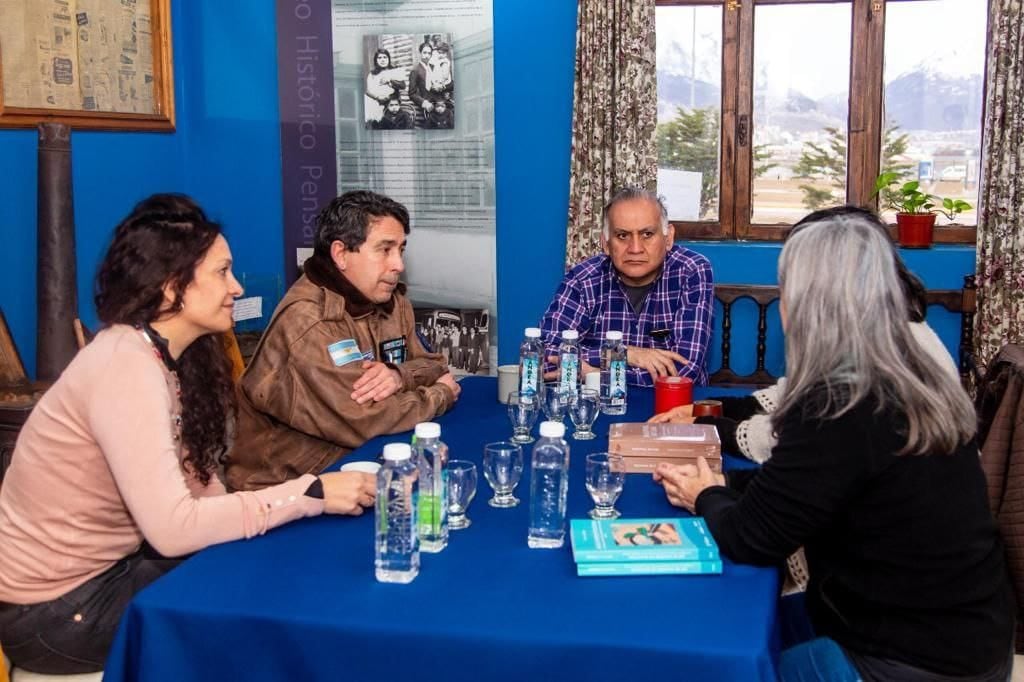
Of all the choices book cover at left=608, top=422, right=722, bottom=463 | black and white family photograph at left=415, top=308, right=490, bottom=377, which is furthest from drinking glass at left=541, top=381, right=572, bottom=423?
black and white family photograph at left=415, top=308, right=490, bottom=377

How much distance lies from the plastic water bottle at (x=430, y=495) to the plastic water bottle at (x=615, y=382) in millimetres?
1110

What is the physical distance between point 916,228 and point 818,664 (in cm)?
319

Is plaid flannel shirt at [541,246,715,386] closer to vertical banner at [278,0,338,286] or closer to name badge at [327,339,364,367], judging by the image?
name badge at [327,339,364,367]

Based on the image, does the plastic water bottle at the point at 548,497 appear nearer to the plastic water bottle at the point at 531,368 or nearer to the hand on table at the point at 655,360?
the plastic water bottle at the point at 531,368

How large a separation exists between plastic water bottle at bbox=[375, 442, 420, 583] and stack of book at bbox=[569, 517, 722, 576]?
0.87ft

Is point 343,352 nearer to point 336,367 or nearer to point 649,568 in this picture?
point 336,367

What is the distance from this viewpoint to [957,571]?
1.61 metres

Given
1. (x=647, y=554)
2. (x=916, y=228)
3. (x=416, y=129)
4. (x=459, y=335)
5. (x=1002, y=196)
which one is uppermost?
(x=416, y=129)

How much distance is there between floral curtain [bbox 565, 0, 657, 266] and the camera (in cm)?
446

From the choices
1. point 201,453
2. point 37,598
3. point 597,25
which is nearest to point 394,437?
point 201,453

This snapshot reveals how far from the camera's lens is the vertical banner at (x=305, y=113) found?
16.2ft

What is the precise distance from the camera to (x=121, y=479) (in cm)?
173

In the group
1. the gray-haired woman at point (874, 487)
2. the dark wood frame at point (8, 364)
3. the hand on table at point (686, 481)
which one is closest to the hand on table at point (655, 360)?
the hand on table at point (686, 481)

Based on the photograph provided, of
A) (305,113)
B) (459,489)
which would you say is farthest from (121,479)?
(305,113)
